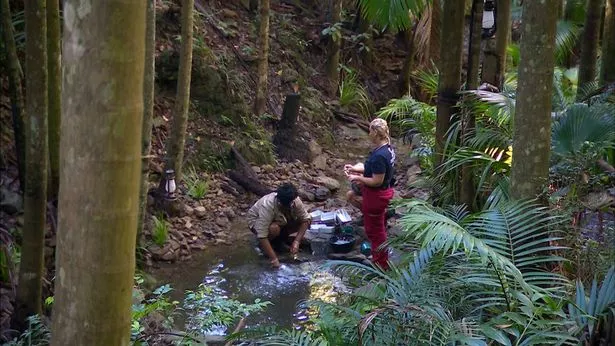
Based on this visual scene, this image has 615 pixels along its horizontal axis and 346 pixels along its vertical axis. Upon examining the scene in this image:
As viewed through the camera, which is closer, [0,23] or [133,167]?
[133,167]

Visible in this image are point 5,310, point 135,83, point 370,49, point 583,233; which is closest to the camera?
point 135,83

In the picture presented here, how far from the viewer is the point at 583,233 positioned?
4484 millimetres

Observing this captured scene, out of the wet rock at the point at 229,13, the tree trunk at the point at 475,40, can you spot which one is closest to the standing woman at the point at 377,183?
the tree trunk at the point at 475,40

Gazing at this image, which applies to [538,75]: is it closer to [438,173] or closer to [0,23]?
[438,173]

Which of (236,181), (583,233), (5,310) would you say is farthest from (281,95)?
(583,233)

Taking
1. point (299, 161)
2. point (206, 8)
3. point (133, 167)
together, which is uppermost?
point (206, 8)

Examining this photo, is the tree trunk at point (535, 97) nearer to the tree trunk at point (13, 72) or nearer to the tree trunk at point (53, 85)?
the tree trunk at point (53, 85)

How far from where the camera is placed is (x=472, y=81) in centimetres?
577

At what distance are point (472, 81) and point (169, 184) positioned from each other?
3971 millimetres

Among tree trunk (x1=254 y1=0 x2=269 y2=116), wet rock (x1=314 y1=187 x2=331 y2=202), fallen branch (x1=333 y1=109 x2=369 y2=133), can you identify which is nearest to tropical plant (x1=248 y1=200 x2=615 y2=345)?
wet rock (x1=314 y1=187 x2=331 y2=202)

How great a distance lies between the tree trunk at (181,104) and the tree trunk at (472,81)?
3.70 metres

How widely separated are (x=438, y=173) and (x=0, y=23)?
423 centimetres

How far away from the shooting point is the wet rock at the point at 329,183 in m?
10.0

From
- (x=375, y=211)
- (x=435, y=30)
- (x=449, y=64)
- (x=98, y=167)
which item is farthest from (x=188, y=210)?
(x=435, y=30)
